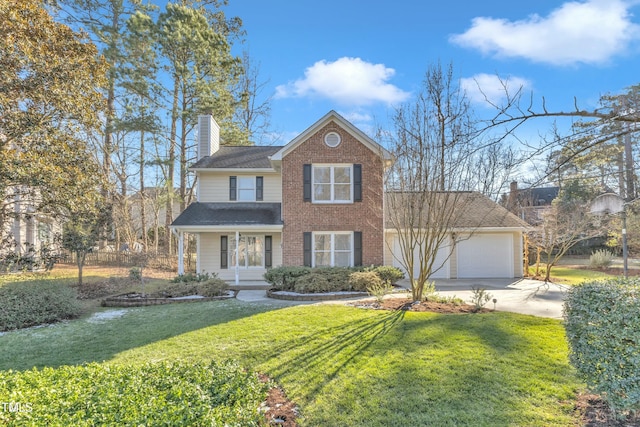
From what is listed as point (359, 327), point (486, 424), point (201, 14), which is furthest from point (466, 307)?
point (201, 14)

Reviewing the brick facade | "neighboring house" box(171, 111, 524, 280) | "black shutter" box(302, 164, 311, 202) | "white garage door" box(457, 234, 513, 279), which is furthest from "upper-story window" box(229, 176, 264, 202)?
"white garage door" box(457, 234, 513, 279)

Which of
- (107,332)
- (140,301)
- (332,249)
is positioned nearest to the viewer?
(107,332)

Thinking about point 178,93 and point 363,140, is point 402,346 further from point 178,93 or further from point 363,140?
point 178,93

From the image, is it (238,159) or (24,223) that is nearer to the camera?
(238,159)

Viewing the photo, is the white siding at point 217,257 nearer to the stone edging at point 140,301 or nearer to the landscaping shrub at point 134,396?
the stone edging at point 140,301

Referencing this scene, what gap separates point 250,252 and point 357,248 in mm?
5518

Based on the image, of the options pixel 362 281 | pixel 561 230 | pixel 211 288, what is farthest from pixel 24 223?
pixel 561 230

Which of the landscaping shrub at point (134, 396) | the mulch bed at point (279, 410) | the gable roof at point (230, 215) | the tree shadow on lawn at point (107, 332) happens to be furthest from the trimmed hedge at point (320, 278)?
the landscaping shrub at point (134, 396)

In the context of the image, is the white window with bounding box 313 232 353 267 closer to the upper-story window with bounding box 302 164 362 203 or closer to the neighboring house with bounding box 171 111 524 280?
the neighboring house with bounding box 171 111 524 280

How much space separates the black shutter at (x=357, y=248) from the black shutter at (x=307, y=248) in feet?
6.39

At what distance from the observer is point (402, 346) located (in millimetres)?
6434

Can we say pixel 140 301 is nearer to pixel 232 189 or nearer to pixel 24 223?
pixel 232 189

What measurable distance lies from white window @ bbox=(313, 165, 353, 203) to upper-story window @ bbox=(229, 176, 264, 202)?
361 cm

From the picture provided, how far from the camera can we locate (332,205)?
15.4 metres
